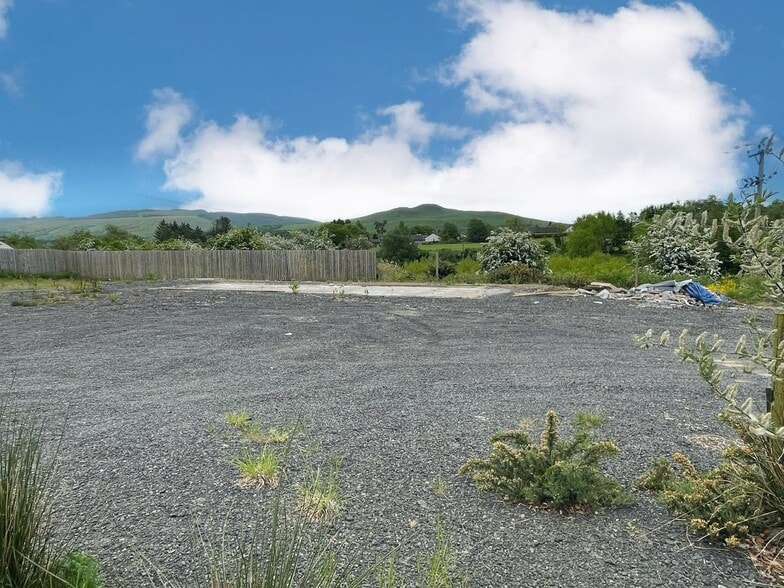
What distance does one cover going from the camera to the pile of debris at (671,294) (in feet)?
37.7

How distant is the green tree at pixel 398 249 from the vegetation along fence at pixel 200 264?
338 inches

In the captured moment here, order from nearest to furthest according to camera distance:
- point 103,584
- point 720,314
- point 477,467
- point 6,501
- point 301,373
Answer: point 6,501
point 103,584
point 477,467
point 301,373
point 720,314

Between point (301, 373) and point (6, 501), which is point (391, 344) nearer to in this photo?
point (301, 373)

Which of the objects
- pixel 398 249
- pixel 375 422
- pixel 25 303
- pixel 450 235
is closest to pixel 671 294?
pixel 375 422

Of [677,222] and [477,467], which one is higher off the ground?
[677,222]

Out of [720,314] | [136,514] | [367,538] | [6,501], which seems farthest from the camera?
[720,314]

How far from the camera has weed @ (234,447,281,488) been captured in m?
2.52

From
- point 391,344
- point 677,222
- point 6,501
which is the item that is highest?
point 677,222

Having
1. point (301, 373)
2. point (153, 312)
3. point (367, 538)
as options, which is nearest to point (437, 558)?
point (367, 538)

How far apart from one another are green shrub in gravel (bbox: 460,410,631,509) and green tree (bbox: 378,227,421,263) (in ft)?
88.6

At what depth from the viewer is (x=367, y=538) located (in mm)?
2059

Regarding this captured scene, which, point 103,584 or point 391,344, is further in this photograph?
point 391,344

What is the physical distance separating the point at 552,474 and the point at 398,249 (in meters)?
28.6

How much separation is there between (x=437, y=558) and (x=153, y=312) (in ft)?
32.8
